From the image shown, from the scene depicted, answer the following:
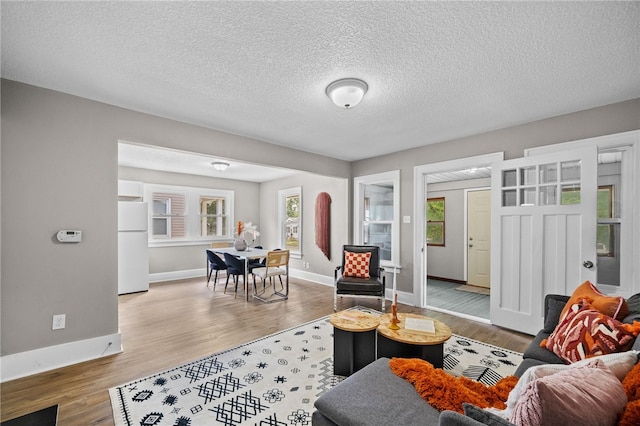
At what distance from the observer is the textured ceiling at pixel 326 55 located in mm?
1528

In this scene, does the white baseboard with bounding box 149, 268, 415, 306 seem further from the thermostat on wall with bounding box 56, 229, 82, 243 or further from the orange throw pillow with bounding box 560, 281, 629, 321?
the orange throw pillow with bounding box 560, 281, 629, 321

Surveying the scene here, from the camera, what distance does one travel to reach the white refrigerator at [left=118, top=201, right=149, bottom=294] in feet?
16.0

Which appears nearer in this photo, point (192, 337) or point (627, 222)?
point (627, 222)

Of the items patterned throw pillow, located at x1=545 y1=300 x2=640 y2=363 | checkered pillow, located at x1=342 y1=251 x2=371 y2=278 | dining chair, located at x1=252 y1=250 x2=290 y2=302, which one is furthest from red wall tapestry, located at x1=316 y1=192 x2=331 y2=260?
patterned throw pillow, located at x1=545 y1=300 x2=640 y2=363

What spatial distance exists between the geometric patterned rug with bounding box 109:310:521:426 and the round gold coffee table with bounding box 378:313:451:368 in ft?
1.48

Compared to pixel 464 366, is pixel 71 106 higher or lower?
higher

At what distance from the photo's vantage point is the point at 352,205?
5.36 m

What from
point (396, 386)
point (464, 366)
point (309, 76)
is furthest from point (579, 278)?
point (309, 76)

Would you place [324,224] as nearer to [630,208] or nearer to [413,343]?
[413,343]

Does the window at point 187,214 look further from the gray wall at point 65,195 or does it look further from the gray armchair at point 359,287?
the gray armchair at point 359,287

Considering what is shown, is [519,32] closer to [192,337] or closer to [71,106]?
[71,106]

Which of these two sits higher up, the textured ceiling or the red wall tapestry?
the textured ceiling

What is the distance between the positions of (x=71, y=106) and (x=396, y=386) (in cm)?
351

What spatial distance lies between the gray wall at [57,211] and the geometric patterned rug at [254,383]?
39.4 inches
